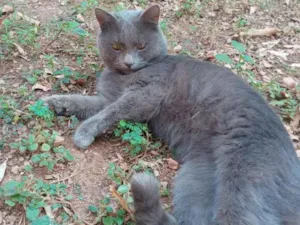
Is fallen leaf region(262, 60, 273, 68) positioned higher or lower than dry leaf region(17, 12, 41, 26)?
higher

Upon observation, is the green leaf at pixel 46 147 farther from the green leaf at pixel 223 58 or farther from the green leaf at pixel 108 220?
the green leaf at pixel 223 58

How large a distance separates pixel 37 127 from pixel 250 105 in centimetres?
130

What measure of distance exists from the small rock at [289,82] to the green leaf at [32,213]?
6.97 feet

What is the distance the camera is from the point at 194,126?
2.48 m

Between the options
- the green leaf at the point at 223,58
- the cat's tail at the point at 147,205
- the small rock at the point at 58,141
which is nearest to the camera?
the cat's tail at the point at 147,205

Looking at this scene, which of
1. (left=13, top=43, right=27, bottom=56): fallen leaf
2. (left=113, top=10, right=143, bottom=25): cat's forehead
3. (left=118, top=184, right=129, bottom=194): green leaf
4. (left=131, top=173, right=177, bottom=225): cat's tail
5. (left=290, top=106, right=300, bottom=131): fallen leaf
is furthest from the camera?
(left=13, top=43, right=27, bottom=56): fallen leaf

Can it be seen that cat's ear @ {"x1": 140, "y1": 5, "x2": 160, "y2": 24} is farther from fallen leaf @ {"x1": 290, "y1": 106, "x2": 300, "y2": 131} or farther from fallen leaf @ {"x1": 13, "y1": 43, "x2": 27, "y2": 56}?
fallen leaf @ {"x1": 290, "y1": 106, "x2": 300, "y2": 131}

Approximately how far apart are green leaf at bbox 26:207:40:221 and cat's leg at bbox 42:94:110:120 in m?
0.82

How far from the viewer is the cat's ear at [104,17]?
277cm

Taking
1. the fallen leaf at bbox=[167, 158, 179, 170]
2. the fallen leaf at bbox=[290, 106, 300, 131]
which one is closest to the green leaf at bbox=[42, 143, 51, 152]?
the fallen leaf at bbox=[167, 158, 179, 170]

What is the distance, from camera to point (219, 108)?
2.45 m

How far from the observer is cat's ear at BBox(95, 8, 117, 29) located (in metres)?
2.77

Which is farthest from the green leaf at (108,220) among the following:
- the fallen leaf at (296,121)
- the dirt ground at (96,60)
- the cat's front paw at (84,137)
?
the fallen leaf at (296,121)

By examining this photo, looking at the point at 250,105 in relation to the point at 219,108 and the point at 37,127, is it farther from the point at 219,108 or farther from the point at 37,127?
the point at 37,127
